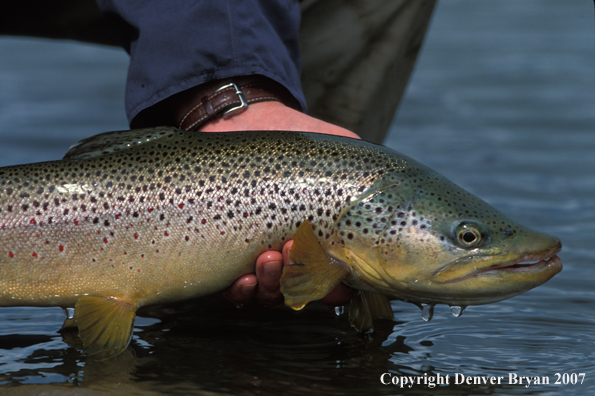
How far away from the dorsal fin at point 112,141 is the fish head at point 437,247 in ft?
3.12

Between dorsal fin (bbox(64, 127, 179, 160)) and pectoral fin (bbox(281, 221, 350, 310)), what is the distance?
833mm

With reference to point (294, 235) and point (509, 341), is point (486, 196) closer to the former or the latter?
point (509, 341)

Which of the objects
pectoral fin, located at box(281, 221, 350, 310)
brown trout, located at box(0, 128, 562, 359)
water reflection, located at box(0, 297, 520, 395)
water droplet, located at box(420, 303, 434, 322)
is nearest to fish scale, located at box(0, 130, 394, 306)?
brown trout, located at box(0, 128, 562, 359)

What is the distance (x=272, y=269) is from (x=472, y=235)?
84 centimetres

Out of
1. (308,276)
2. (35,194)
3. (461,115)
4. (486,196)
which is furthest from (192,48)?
(461,115)

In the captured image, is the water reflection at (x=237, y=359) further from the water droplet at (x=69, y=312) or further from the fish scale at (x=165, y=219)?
the fish scale at (x=165, y=219)

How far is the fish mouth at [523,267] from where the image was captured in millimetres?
2930

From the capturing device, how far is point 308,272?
2.98 m

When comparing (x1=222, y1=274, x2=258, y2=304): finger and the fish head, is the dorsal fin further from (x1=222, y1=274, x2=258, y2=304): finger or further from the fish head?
the fish head

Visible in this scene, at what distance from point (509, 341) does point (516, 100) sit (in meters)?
6.62

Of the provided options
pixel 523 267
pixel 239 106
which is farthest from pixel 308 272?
pixel 239 106

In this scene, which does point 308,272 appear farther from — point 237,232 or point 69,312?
point 69,312

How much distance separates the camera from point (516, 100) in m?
9.34

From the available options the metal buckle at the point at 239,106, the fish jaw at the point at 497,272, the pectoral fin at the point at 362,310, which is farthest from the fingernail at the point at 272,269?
the metal buckle at the point at 239,106
